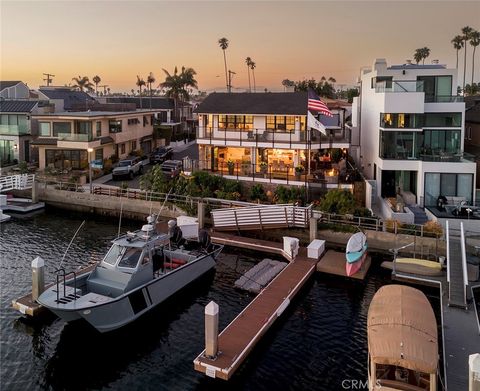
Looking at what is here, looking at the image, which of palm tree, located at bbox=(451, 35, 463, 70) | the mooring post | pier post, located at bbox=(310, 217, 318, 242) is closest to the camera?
the mooring post

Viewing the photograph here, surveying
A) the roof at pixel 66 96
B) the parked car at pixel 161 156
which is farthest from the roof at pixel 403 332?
the roof at pixel 66 96

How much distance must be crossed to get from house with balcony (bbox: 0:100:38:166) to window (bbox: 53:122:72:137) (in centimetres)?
586

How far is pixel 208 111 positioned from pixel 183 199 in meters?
10.6

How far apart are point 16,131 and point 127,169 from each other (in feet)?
55.3

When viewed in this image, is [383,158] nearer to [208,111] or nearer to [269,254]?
[269,254]

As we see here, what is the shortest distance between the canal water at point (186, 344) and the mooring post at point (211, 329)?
95 centimetres

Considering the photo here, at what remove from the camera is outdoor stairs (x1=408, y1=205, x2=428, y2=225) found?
105 ft

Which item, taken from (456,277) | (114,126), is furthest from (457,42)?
(456,277)

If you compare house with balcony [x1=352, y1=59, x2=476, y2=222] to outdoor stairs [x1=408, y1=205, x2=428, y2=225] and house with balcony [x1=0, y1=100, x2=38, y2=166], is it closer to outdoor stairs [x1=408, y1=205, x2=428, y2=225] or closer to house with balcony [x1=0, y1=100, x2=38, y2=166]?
outdoor stairs [x1=408, y1=205, x2=428, y2=225]

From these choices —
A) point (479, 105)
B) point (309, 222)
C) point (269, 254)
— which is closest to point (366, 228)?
point (309, 222)

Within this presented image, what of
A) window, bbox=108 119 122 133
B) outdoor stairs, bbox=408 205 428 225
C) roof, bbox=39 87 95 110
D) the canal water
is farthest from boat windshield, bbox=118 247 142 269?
roof, bbox=39 87 95 110

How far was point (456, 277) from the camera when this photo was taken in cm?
2336

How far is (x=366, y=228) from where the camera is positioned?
103 feet

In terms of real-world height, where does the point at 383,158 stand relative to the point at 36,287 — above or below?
above
